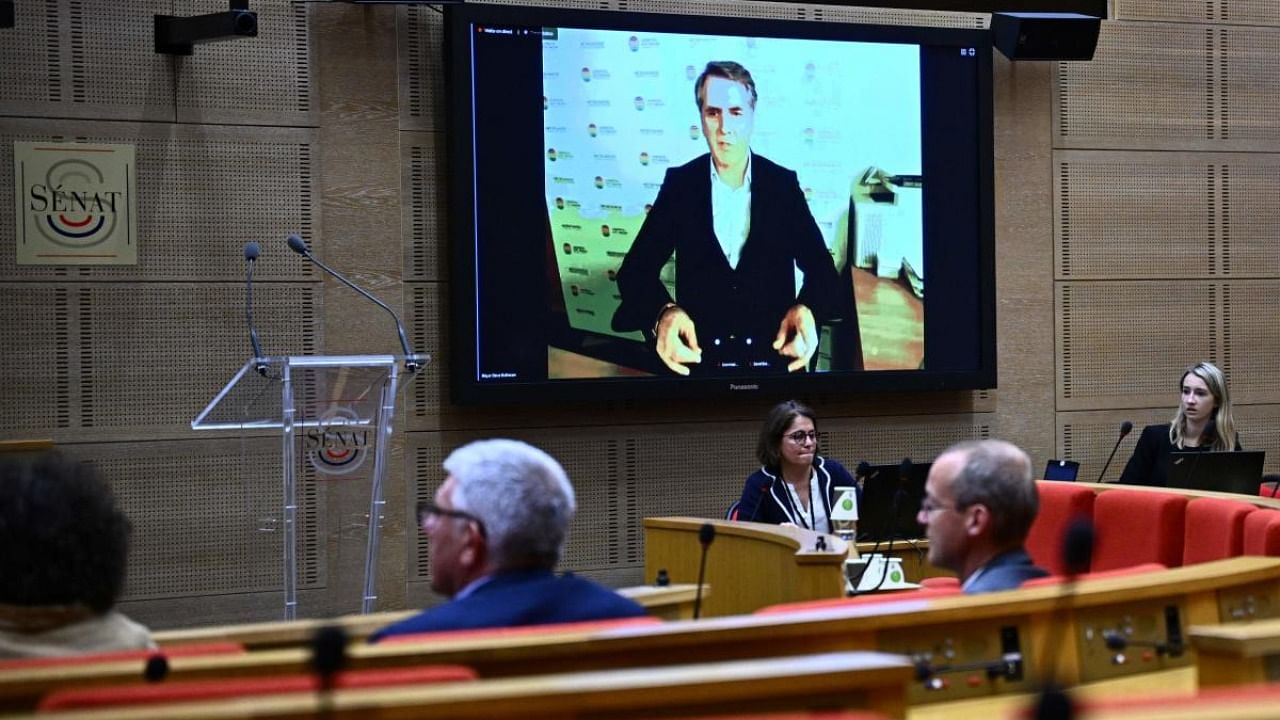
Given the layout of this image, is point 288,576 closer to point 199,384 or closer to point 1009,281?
point 199,384

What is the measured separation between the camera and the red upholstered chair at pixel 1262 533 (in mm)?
5688

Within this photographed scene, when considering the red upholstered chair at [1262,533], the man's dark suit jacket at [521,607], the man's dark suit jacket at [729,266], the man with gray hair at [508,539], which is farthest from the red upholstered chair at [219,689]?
the man's dark suit jacket at [729,266]

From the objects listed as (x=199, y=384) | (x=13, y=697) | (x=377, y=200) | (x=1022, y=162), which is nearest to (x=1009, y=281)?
(x=1022, y=162)

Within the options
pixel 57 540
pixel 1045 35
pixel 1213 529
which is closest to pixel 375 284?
pixel 1045 35

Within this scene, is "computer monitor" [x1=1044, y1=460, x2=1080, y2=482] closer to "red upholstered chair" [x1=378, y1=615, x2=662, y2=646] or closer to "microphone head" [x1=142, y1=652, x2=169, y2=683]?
"red upholstered chair" [x1=378, y1=615, x2=662, y2=646]

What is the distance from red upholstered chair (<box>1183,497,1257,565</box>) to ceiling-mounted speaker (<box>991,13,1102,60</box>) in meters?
4.06

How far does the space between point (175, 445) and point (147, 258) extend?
0.96 m

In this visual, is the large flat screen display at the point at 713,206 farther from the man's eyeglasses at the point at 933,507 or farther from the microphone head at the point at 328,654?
the microphone head at the point at 328,654

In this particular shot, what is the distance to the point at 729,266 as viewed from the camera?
9.34 meters

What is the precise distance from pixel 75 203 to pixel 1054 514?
4.98m

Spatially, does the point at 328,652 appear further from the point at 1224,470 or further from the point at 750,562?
the point at 1224,470

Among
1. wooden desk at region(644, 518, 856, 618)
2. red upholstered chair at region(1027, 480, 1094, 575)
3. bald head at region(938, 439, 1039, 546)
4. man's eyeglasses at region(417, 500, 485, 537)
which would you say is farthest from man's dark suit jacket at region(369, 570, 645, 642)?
red upholstered chair at region(1027, 480, 1094, 575)

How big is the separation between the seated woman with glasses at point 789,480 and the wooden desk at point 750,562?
0.35 m

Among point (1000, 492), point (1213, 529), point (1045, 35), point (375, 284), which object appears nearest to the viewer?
point (1000, 492)
